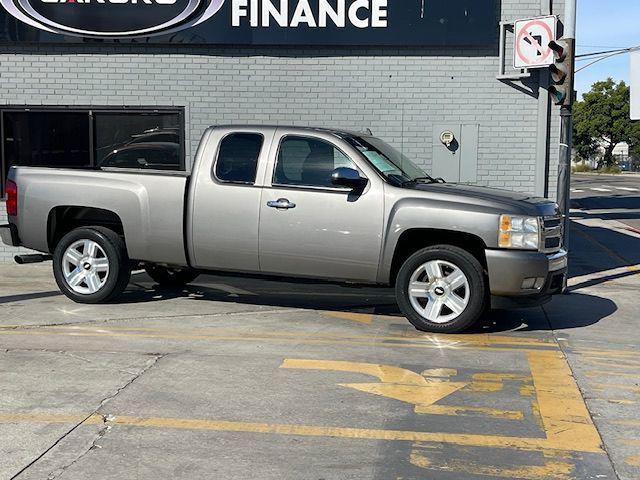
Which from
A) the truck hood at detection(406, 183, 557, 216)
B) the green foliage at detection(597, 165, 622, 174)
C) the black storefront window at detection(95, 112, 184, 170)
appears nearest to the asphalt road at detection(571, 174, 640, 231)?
the black storefront window at detection(95, 112, 184, 170)

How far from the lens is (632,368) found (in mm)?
7164

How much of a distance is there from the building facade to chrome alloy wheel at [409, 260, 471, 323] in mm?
4369

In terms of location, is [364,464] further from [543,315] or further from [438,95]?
[438,95]

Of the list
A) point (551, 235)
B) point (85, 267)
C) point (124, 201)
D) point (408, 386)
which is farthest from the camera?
point (85, 267)

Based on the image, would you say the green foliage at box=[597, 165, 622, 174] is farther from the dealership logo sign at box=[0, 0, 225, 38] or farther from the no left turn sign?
the dealership logo sign at box=[0, 0, 225, 38]

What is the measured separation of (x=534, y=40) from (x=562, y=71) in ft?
3.92

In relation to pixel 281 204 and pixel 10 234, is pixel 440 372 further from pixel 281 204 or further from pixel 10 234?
pixel 10 234

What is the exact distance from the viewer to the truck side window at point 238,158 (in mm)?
A: 8875

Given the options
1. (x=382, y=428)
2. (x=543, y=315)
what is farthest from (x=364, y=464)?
(x=543, y=315)

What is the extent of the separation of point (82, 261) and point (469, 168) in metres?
5.62

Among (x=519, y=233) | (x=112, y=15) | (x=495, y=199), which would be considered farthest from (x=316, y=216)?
(x=112, y=15)

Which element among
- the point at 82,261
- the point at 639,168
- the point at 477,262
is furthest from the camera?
the point at 639,168

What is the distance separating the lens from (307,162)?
875 cm

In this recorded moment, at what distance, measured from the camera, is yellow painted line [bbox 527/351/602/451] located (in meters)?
5.32
